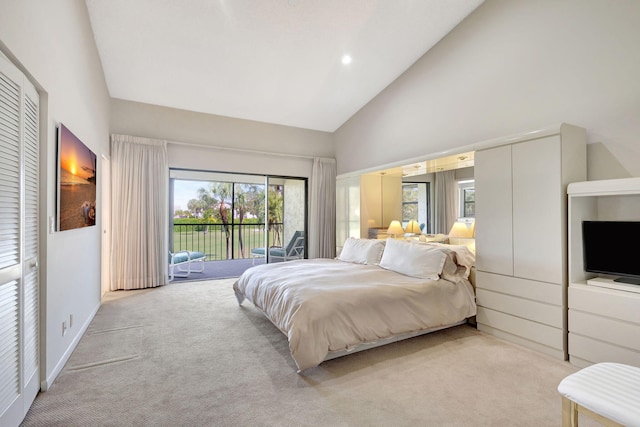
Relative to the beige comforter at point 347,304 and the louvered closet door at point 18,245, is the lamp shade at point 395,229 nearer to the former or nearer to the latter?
the beige comforter at point 347,304

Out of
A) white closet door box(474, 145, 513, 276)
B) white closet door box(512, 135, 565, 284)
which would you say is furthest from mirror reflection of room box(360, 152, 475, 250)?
white closet door box(512, 135, 565, 284)

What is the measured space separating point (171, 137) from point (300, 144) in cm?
232

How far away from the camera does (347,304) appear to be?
2.37 meters

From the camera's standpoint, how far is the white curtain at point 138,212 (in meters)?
4.51

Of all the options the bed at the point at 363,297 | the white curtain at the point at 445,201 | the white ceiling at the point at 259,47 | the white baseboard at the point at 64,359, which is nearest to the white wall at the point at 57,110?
the white baseboard at the point at 64,359

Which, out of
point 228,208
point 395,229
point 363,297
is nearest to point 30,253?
point 363,297

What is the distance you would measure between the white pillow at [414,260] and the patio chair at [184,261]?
383 cm

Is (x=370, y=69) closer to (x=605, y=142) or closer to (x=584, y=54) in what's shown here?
(x=584, y=54)

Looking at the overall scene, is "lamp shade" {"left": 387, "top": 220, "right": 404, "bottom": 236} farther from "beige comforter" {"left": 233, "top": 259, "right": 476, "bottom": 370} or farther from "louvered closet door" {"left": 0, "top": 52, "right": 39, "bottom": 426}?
"louvered closet door" {"left": 0, "top": 52, "right": 39, "bottom": 426}

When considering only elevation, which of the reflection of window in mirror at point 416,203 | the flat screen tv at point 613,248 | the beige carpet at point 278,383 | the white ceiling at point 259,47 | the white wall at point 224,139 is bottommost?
the beige carpet at point 278,383

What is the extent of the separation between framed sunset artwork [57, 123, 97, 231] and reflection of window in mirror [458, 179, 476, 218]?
4.14m

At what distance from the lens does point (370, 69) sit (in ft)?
14.5

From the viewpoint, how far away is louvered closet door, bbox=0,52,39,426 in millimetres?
1515

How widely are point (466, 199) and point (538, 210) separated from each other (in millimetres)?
1267
